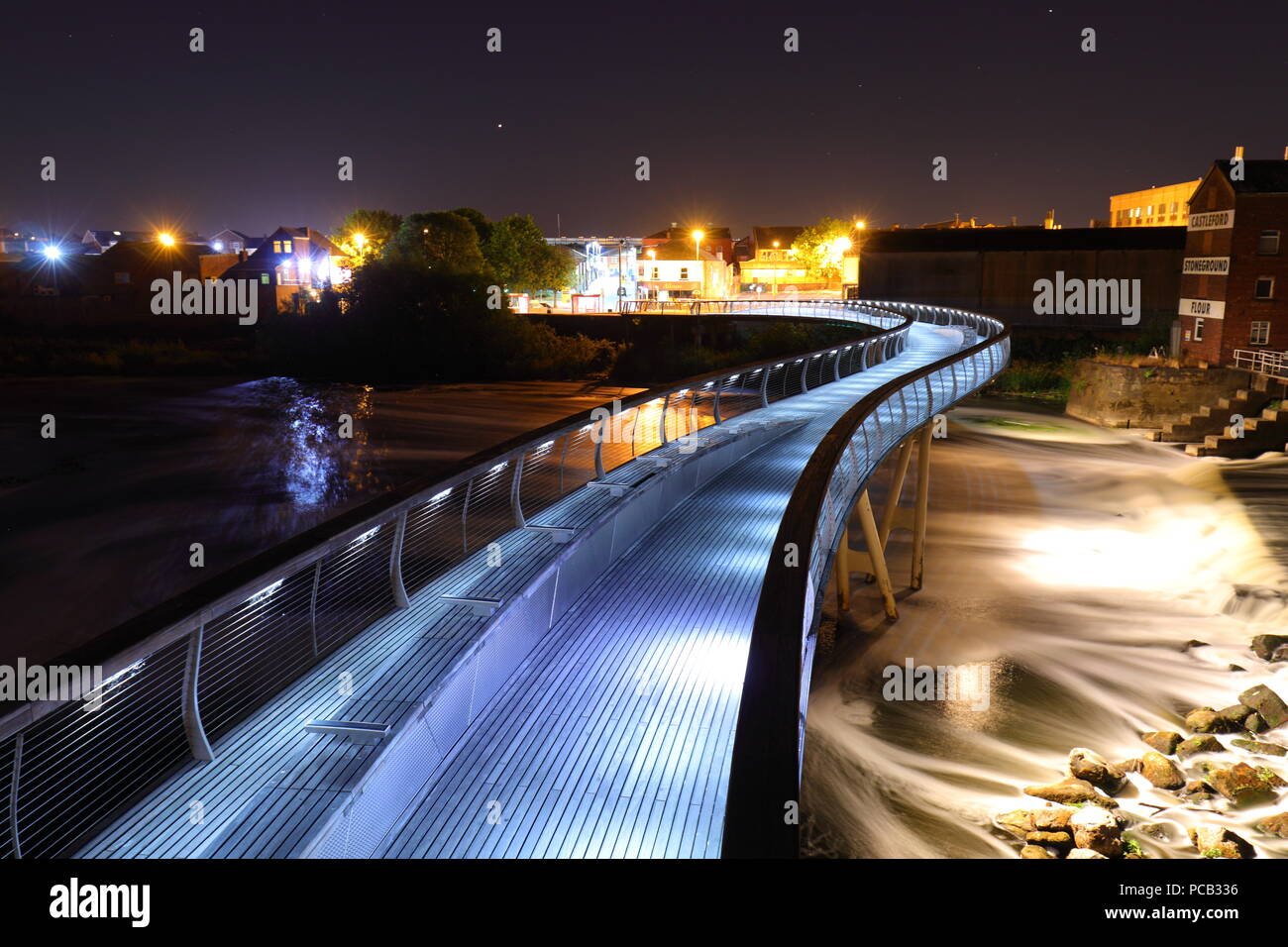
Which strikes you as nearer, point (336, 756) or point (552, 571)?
point (336, 756)

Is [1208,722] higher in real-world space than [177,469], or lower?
lower

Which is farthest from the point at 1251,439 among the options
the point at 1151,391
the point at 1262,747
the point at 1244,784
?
the point at 1244,784

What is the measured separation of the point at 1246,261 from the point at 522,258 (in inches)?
2073

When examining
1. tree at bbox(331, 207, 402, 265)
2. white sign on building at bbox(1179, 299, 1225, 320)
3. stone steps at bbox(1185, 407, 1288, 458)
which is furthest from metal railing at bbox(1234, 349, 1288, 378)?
tree at bbox(331, 207, 402, 265)

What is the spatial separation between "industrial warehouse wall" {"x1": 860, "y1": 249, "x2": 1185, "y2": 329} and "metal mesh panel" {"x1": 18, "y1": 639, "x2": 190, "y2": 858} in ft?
161

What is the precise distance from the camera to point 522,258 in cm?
7875

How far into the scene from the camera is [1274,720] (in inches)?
544

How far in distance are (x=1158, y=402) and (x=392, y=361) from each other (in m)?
34.8

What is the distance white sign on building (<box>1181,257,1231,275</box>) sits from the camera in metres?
38.8

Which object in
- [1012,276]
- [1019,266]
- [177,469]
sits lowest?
[177,469]

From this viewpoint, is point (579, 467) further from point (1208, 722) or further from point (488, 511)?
point (1208, 722)

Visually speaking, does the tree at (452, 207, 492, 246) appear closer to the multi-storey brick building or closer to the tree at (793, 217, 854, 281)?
the tree at (793, 217, 854, 281)
